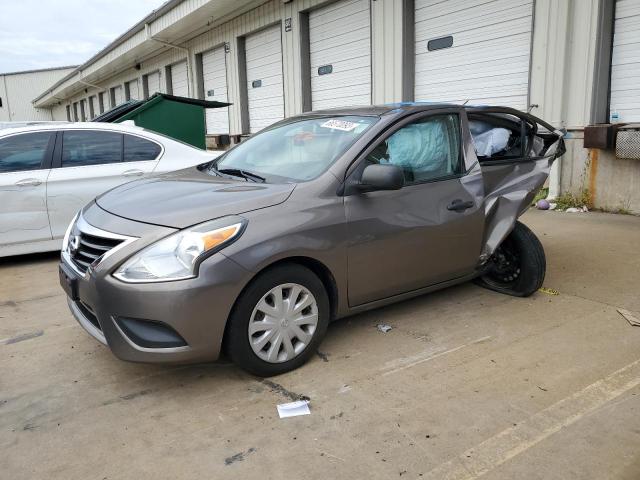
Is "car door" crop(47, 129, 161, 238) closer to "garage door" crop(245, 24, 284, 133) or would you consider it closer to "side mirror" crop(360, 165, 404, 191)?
"side mirror" crop(360, 165, 404, 191)

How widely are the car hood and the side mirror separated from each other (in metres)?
0.45

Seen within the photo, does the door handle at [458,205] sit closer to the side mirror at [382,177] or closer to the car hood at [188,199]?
the side mirror at [382,177]

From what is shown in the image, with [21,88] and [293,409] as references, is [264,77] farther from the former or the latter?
[21,88]

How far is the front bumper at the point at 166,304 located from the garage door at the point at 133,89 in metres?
23.0

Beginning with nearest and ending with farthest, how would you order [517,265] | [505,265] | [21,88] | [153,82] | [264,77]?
[517,265]
[505,265]
[264,77]
[153,82]
[21,88]

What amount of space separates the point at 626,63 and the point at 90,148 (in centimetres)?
677

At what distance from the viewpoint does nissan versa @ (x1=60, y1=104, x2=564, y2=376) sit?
2.80 meters

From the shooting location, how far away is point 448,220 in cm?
377

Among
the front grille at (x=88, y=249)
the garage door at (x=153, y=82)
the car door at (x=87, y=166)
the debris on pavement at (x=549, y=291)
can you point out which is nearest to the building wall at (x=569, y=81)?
the debris on pavement at (x=549, y=291)

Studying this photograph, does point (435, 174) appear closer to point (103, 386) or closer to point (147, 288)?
point (147, 288)

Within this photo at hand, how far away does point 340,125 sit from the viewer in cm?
375

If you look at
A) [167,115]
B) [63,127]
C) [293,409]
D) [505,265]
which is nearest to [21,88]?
[167,115]

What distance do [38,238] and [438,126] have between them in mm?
4242

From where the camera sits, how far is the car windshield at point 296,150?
138 inches
